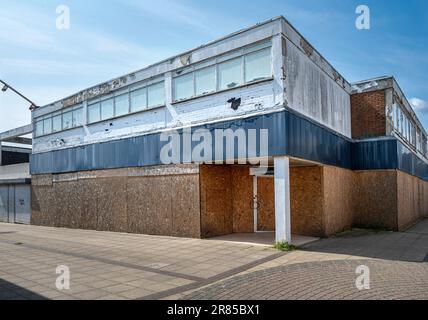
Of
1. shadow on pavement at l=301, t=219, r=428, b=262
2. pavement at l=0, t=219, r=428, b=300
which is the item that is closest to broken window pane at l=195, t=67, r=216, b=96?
pavement at l=0, t=219, r=428, b=300

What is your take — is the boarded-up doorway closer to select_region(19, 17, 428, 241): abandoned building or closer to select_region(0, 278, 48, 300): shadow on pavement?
select_region(19, 17, 428, 241): abandoned building

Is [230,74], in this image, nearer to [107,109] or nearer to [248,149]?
[248,149]

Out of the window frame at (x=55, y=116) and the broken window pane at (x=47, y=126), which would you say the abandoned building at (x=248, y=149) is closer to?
the window frame at (x=55, y=116)

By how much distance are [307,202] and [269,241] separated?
2387 millimetres

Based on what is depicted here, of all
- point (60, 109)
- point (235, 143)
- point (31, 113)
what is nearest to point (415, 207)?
point (235, 143)

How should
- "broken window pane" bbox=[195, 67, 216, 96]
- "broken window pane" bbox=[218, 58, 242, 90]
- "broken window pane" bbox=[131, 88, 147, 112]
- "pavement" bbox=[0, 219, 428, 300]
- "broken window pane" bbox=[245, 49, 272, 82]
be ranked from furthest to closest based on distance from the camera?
"broken window pane" bbox=[131, 88, 147, 112] → "broken window pane" bbox=[195, 67, 216, 96] → "broken window pane" bbox=[218, 58, 242, 90] → "broken window pane" bbox=[245, 49, 272, 82] → "pavement" bbox=[0, 219, 428, 300]

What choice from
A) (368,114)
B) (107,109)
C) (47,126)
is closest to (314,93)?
(368,114)

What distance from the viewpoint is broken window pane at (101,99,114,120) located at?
678 inches

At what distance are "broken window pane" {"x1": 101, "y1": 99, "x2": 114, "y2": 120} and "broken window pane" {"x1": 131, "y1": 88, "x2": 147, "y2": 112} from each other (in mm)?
1645

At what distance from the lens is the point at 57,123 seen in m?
20.9

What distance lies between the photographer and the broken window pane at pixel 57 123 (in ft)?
67.7

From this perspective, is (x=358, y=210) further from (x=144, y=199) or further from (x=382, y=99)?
(x=144, y=199)

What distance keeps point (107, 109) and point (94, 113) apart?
1.21 metres

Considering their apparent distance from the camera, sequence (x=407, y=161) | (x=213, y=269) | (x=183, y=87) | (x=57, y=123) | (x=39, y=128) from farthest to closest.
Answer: (x=39, y=128), (x=57, y=123), (x=407, y=161), (x=183, y=87), (x=213, y=269)
